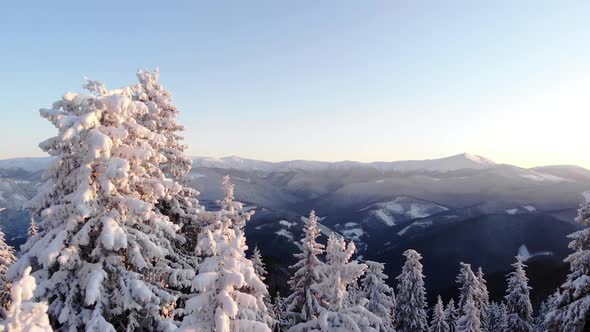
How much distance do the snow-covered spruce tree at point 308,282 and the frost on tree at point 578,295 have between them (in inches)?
482

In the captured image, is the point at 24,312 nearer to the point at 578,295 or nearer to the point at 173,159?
the point at 173,159

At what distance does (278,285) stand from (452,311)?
71.6 m

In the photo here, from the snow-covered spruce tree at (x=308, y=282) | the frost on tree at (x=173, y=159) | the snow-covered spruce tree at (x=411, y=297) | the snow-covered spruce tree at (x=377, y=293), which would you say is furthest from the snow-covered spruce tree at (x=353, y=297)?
the snow-covered spruce tree at (x=411, y=297)

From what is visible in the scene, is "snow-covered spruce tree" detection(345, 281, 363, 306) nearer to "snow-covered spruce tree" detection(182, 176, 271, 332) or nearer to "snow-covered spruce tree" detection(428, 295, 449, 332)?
"snow-covered spruce tree" detection(182, 176, 271, 332)

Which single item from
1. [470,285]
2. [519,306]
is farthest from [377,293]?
[470,285]

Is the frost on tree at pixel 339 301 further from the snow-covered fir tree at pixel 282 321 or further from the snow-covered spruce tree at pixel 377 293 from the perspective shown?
the snow-covered spruce tree at pixel 377 293

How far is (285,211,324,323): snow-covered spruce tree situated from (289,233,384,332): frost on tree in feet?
3.26

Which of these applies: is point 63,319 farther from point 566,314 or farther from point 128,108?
point 566,314

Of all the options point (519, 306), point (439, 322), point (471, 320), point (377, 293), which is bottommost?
point (439, 322)

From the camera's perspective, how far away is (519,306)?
127ft

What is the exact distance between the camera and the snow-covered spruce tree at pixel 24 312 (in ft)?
20.5

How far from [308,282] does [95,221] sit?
413 inches

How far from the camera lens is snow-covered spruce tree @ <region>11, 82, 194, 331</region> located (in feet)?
33.7

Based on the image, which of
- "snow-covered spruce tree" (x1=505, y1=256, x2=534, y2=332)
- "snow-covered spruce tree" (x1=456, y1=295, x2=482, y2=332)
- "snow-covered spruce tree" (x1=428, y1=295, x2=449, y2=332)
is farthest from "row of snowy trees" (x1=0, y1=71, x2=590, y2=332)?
"snow-covered spruce tree" (x1=428, y1=295, x2=449, y2=332)
